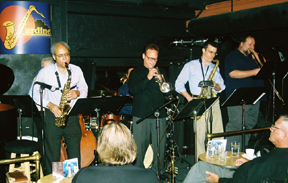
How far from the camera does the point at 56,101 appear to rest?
159 inches

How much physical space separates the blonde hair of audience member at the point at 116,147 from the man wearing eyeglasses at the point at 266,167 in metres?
1.25

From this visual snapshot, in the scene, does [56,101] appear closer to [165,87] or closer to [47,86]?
[47,86]

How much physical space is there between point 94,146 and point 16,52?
2485mm

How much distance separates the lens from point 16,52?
5.76 meters

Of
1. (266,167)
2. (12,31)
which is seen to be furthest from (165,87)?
(12,31)

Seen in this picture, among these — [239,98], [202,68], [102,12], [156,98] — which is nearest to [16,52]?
[102,12]

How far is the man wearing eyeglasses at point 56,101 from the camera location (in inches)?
154

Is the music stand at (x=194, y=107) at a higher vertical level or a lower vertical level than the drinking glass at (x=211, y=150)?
higher

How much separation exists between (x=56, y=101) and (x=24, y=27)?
2390 mm

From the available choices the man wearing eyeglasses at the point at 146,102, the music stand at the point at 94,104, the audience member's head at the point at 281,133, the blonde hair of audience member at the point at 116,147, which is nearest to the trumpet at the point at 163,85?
the man wearing eyeglasses at the point at 146,102

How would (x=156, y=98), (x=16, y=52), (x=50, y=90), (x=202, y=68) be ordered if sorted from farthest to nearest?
1. (x=16, y=52)
2. (x=202, y=68)
3. (x=156, y=98)
4. (x=50, y=90)

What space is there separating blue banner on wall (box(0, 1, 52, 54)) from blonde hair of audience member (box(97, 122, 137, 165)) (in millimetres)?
4360

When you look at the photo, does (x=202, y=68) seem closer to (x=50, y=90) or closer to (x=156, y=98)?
(x=156, y=98)

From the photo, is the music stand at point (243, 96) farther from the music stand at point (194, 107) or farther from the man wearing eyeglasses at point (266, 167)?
the man wearing eyeglasses at point (266, 167)
